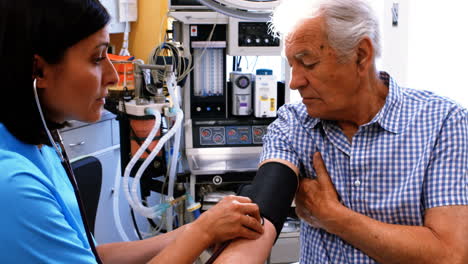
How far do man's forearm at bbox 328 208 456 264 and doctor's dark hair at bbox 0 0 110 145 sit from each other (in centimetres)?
74

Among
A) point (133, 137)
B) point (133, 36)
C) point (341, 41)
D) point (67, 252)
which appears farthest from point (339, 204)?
point (133, 36)

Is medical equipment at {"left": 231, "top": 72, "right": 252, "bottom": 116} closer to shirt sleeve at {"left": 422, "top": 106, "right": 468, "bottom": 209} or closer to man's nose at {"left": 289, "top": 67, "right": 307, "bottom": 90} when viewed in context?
man's nose at {"left": 289, "top": 67, "right": 307, "bottom": 90}

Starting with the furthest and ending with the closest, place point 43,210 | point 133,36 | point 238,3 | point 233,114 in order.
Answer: point 133,36
point 233,114
point 238,3
point 43,210

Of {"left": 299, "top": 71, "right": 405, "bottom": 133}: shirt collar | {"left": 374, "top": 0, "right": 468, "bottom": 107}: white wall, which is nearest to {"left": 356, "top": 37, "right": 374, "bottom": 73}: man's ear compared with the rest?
{"left": 299, "top": 71, "right": 405, "bottom": 133}: shirt collar

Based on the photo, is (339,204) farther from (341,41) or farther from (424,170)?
(341,41)

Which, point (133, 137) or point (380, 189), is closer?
point (380, 189)

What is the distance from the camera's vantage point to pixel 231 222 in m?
1.11

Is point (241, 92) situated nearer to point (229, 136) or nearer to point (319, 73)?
point (229, 136)

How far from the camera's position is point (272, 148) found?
131cm

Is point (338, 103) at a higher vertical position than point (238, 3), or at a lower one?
lower

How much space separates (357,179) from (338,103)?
21 cm

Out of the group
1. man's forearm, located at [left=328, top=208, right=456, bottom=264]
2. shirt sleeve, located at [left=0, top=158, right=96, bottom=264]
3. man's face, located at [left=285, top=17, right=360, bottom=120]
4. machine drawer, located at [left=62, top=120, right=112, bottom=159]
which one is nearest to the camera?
shirt sleeve, located at [left=0, top=158, right=96, bottom=264]

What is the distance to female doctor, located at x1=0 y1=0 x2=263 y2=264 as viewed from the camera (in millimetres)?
804

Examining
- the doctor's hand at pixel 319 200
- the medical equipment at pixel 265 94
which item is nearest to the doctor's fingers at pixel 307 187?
the doctor's hand at pixel 319 200
